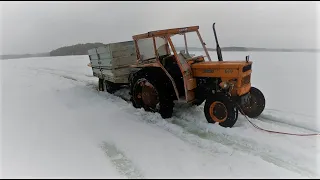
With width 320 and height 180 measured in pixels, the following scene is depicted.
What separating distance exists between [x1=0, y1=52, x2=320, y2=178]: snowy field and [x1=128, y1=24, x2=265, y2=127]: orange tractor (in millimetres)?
286

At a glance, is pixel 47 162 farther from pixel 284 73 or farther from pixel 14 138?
pixel 284 73

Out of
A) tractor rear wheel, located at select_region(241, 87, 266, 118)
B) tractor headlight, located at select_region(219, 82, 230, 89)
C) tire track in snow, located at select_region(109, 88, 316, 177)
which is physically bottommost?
tire track in snow, located at select_region(109, 88, 316, 177)

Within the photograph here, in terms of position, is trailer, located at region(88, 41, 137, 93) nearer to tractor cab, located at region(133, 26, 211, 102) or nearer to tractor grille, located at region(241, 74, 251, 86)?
tractor cab, located at region(133, 26, 211, 102)

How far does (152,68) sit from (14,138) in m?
3.16

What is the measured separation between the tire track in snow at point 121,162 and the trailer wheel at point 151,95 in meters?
1.69

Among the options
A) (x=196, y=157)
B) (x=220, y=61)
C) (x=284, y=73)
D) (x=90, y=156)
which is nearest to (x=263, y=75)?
(x=284, y=73)

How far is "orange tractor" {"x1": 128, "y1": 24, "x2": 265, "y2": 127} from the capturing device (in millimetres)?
5203

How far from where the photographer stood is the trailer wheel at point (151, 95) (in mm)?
5785

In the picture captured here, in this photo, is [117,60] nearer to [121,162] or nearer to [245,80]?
[245,80]

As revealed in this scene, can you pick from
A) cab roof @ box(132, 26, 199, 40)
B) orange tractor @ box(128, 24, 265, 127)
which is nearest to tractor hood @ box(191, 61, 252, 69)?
orange tractor @ box(128, 24, 265, 127)

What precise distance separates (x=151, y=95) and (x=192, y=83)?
3.81 ft

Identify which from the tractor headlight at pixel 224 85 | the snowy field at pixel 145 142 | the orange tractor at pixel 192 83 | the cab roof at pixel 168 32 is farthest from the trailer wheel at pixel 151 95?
the tractor headlight at pixel 224 85

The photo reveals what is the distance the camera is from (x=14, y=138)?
4676mm

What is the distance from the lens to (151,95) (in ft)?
20.7
